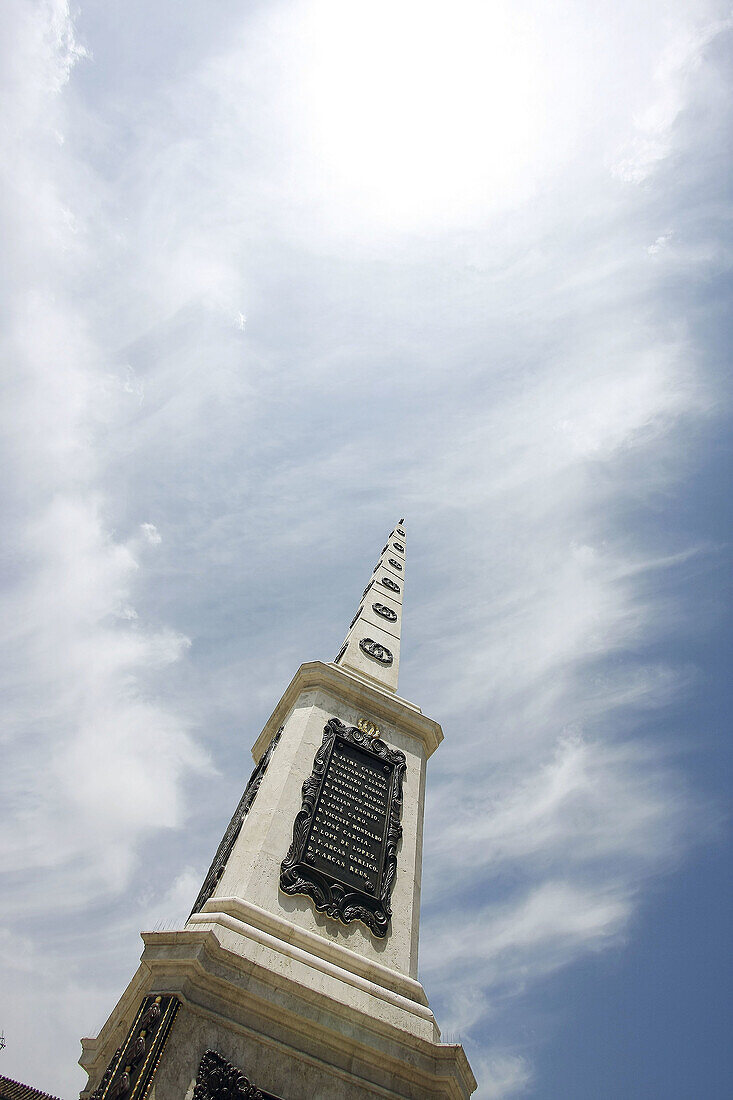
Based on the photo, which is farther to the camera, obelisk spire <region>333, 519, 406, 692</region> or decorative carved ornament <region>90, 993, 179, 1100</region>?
obelisk spire <region>333, 519, 406, 692</region>

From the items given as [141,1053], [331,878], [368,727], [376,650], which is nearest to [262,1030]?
[141,1053]

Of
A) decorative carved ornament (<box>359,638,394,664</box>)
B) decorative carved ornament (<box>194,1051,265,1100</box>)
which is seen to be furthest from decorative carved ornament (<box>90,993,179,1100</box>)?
decorative carved ornament (<box>359,638,394,664</box>)

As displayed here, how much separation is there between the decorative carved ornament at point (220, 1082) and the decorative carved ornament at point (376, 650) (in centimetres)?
947

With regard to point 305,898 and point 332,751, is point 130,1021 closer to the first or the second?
point 305,898

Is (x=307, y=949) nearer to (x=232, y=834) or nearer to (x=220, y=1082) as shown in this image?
(x=220, y=1082)

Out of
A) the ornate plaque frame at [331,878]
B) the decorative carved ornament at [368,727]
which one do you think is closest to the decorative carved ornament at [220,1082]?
the ornate plaque frame at [331,878]

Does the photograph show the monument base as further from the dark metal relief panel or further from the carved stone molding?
the carved stone molding

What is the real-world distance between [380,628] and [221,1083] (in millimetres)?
11102

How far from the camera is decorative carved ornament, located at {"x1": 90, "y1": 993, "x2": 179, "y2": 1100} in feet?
21.8

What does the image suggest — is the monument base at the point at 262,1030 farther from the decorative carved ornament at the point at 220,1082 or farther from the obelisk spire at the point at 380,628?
the obelisk spire at the point at 380,628

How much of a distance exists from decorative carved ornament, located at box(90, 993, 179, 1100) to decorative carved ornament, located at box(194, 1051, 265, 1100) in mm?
513

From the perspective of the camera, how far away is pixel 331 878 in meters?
9.73

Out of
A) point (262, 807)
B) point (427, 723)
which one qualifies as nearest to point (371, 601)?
point (427, 723)

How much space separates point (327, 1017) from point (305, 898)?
5.13 feet
